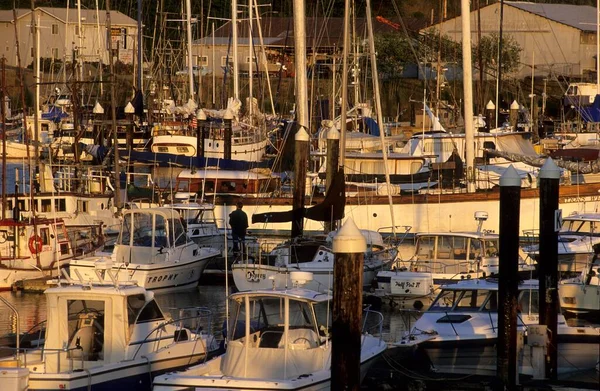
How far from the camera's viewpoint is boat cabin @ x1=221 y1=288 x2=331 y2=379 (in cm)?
1708

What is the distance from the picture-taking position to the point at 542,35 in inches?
3307

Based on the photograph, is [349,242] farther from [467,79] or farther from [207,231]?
[467,79]

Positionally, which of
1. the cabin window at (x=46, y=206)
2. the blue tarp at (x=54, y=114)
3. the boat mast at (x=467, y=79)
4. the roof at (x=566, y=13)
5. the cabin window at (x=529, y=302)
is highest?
the roof at (x=566, y=13)

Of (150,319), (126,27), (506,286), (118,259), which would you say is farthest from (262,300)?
(126,27)

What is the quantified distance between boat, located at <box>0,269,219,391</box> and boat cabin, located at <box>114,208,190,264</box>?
33.3ft

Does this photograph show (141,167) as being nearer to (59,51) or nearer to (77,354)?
(77,354)

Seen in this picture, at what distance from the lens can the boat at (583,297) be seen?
21.6 m

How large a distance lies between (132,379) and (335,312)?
3915mm

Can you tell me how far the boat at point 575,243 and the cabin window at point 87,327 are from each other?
1169cm

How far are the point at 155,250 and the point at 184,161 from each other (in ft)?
45.0

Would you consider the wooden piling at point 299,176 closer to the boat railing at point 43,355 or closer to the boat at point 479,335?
the boat at point 479,335

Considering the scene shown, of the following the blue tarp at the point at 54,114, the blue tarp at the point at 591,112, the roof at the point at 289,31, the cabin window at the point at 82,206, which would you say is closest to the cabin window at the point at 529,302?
the cabin window at the point at 82,206

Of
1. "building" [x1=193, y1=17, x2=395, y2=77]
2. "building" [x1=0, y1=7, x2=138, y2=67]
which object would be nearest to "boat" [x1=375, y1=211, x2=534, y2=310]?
"building" [x1=193, y1=17, x2=395, y2=77]

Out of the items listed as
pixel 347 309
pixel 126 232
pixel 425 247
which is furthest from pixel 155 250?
pixel 347 309
